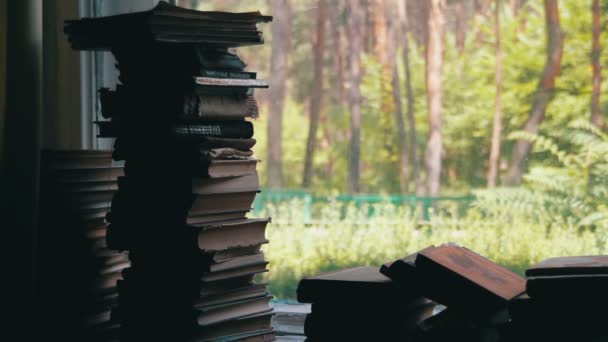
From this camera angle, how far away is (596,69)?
2826 millimetres

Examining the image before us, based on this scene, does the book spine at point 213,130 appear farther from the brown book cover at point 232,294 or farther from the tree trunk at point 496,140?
the tree trunk at point 496,140

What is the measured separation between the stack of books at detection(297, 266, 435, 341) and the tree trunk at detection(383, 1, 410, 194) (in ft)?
3.31

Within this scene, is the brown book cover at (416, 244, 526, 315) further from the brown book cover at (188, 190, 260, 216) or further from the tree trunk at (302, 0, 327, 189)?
the tree trunk at (302, 0, 327, 189)

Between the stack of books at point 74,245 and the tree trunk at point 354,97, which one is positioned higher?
the tree trunk at point 354,97

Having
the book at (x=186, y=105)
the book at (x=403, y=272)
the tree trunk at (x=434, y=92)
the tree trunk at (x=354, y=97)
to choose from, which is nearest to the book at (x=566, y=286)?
the book at (x=403, y=272)

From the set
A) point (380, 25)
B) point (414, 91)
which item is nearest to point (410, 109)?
point (414, 91)

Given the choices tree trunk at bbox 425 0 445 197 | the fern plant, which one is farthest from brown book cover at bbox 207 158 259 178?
the fern plant

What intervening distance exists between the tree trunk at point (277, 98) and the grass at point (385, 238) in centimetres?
13

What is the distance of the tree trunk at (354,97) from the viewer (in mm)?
3041

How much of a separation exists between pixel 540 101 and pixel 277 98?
896mm

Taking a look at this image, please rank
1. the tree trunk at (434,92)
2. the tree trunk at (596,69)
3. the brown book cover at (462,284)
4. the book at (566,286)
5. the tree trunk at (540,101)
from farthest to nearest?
the tree trunk at (434,92) → the tree trunk at (540,101) → the tree trunk at (596,69) → the brown book cover at (462,284) → the book at (566,286)

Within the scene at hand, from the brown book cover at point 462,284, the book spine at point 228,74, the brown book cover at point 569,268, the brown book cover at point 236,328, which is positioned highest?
the book spine at point 228,74

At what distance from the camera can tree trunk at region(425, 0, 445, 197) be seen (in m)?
3.00

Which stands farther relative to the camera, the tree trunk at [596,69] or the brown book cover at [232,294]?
the tree trunk at [596,69]
